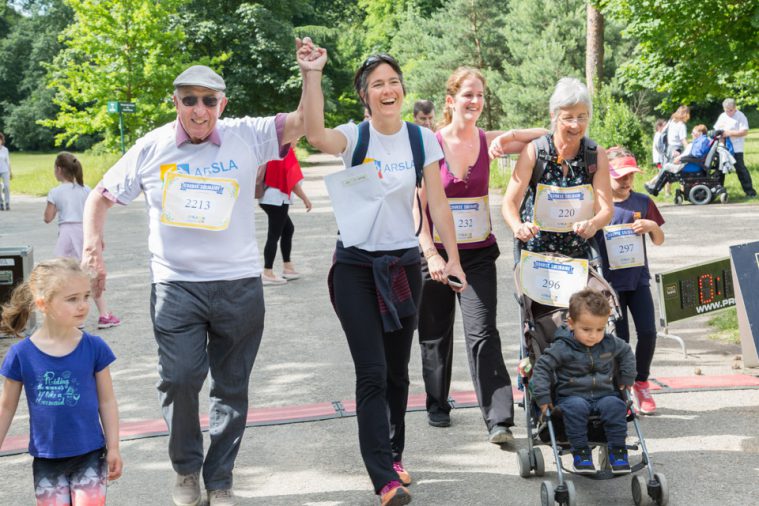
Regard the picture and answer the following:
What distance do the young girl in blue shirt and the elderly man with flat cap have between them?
62cm

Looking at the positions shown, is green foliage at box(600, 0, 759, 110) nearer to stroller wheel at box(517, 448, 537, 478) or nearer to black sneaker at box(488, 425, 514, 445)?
black sneaker at box(488, 425, 514, 445)

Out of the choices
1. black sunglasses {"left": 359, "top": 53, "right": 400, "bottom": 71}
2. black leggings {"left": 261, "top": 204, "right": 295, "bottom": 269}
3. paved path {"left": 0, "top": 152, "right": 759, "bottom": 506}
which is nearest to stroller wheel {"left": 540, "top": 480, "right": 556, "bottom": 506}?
paved path {"left": 0, "top": 152, "right": 759, "bottom": 506}

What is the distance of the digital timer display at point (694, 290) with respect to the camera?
778 centimetres

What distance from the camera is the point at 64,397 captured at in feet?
12.4

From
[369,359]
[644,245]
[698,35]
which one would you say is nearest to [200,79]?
[369,359]

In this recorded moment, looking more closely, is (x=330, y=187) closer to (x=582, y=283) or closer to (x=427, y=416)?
(x=582, y=283)

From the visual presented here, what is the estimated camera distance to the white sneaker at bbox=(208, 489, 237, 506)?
4.74 metres

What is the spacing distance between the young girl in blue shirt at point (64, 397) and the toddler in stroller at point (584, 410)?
1.94 meters

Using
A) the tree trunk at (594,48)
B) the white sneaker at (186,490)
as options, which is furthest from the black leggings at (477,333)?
the tree trunk at (594,48)

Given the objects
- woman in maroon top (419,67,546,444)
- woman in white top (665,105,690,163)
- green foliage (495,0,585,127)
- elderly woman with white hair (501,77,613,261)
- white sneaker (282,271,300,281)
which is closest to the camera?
elderly woman with white hair (501,77,613,261)

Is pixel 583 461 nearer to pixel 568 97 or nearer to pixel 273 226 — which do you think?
pixel 568 97

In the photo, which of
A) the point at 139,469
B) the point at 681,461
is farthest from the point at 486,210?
the point at 139,469

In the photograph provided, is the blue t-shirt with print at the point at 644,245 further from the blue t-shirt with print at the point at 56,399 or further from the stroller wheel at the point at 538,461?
the blue t-shirt with print at the point at 56,399

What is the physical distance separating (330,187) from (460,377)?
2862mm
